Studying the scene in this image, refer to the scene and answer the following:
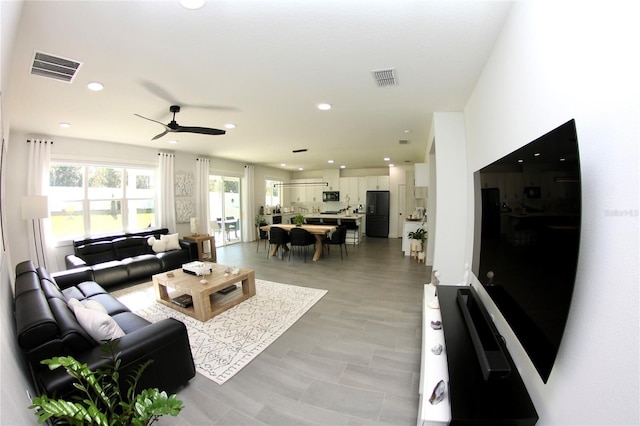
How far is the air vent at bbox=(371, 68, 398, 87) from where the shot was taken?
2152 millimetres

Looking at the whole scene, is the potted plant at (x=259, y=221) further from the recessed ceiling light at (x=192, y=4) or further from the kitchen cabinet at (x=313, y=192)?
the recessed ceiling light at (x=192, y=4)

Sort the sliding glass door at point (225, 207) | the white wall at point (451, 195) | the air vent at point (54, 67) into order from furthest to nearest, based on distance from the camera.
Result: the sliding glass door at point (225, 207) → the white wall at point (451, 195) → the air vent at point (54, 67)

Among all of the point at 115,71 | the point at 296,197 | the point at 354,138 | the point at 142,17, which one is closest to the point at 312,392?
the point at 142,17

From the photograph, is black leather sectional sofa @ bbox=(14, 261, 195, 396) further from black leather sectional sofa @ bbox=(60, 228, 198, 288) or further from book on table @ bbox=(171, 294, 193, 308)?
black leather sectional sofa @ bbox=(60, 228, 198, 288)

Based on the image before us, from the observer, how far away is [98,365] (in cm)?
146

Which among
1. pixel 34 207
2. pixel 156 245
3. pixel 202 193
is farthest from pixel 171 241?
pixel 34 207

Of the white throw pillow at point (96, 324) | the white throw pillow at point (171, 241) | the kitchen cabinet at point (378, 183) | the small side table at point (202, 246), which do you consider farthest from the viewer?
the kitchen cabinet at point (378, 183)

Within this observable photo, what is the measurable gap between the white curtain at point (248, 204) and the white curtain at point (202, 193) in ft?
5.19

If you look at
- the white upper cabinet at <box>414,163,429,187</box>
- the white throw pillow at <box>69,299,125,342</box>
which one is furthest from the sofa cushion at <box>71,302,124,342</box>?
the white upper cabinet at <box>414,163,429,187</box>

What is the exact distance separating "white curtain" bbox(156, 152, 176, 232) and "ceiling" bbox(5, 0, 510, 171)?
195 cm

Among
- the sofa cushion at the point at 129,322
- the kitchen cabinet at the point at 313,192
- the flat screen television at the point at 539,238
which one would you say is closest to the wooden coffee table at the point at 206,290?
the sofa cushion at the point at 129,322

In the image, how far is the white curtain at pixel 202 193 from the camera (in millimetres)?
6434

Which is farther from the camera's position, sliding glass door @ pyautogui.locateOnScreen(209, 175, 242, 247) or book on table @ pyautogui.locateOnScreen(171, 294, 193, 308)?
sliding glass door @ pyautogui.locateOnScreen(209, 175, 242, 247)

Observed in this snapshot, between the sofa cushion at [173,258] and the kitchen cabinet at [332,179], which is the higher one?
the kitchen cabinet at [332,179]
